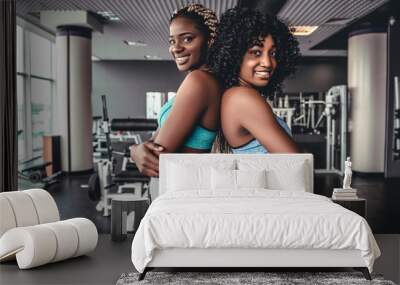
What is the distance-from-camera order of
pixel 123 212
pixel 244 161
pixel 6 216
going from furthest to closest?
pixel 244 161
pixel 123 212
pixel 6 216

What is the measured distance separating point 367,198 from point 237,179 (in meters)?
1.95

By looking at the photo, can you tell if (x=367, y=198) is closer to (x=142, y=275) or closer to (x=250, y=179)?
(x=250, y=179)

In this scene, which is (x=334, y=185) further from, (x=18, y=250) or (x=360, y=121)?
(x=18, y=250)

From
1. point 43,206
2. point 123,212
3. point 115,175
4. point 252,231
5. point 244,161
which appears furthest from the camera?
point 115,175

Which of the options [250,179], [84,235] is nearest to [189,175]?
[250,179]

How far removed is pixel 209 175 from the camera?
223 inches

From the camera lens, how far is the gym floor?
14.8 ft

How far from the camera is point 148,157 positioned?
6199 millimetres

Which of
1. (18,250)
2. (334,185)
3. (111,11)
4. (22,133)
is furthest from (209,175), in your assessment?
(22,133)

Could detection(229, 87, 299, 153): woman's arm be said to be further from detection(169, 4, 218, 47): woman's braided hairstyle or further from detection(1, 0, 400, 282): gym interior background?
detection(169, 4, 218, 47): woman's braided hairstyle

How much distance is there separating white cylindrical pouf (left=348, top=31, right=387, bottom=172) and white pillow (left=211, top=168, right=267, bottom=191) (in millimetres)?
1658

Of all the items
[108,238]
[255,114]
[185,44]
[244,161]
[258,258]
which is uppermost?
[185,44]

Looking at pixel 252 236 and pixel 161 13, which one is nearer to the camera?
pixel 252 236

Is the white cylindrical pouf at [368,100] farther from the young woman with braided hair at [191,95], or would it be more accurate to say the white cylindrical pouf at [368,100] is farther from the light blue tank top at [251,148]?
the young woman with braided hair at [191,95]
